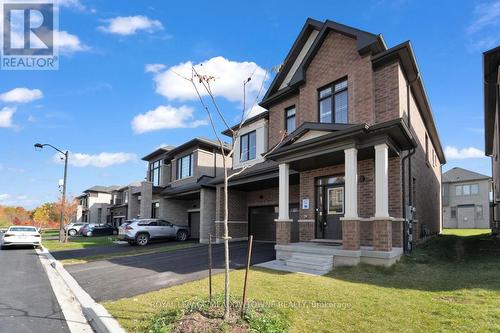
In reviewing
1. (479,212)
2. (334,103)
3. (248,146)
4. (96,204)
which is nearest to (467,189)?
(479,212)

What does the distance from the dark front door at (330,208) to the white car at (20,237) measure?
→ 1643 centimetres

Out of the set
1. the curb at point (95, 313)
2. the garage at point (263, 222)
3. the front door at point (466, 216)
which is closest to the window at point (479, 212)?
the front door at point (466, 216)

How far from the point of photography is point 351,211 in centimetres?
1011

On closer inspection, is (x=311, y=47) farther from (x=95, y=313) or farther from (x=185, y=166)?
(x=185, y=166)

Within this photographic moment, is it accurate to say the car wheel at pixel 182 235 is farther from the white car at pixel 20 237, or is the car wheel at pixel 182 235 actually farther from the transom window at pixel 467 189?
the transom window at pixel 467 189

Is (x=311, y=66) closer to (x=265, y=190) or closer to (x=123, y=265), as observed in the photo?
(x=265, y=190)

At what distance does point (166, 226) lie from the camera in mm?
22422

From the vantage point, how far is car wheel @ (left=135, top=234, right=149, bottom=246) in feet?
67.7

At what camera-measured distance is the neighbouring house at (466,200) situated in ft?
135

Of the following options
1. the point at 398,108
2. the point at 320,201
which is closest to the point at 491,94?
the point at 398,108

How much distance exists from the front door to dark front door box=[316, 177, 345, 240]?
37.5 metres

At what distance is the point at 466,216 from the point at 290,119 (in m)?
36.7

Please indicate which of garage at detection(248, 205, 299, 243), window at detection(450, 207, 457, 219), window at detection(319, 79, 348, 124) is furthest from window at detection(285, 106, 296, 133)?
window at detection(450, 207, 457, 219)

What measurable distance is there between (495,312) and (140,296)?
21.8ft
